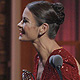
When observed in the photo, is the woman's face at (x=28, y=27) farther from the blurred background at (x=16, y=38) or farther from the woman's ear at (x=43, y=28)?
the blurred background at (x=16, y=38)

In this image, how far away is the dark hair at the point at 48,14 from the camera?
165 centimetres

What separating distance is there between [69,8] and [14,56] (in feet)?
2.89

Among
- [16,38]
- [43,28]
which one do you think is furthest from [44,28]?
[16,38]

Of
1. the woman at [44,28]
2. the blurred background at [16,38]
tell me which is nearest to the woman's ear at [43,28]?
the woman at [44,28]

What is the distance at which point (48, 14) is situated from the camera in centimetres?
165

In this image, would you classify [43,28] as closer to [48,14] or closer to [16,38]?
[48,14]

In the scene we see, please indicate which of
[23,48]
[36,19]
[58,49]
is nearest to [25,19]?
[36,19]

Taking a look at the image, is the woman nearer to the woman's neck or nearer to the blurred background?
the woman's neck

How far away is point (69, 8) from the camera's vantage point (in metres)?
3.47

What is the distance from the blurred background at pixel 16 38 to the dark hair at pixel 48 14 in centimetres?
167

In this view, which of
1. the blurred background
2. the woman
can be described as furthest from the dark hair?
the blurred background

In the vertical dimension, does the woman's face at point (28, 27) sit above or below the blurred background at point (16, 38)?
above

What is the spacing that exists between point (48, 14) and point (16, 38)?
1771mm

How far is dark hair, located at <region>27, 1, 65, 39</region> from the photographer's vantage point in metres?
1.65
